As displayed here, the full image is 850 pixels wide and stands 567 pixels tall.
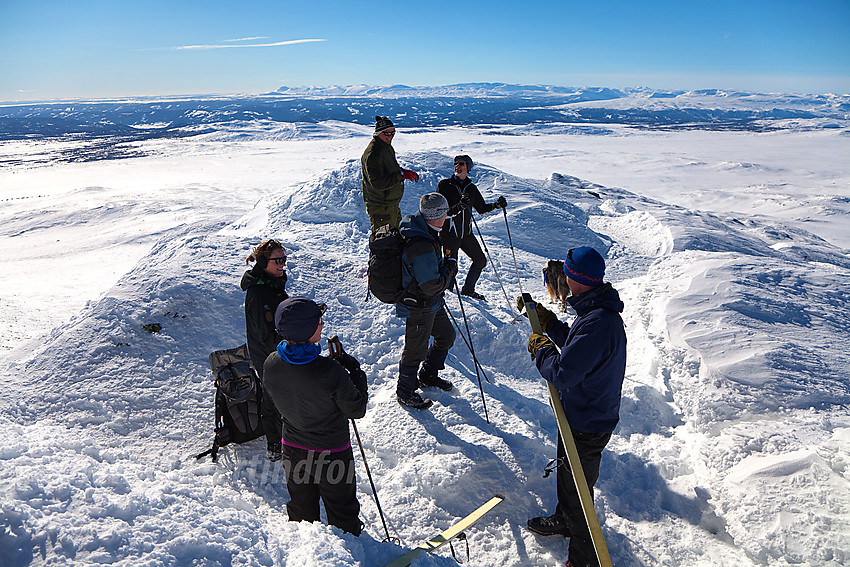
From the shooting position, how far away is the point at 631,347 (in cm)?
635

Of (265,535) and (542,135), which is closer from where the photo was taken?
(265,535)

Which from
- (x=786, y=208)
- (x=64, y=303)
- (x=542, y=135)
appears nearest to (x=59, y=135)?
(x=542, y=135)

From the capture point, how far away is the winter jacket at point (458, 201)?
6.27 m

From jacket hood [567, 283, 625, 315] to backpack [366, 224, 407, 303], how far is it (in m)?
1.63

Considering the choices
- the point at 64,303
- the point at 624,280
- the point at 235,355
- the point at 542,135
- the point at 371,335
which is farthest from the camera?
the point at 542,135

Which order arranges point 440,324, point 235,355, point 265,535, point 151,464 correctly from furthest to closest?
1. point 440,324
2. point 235,355
3. point 151,464
4. point 265,535

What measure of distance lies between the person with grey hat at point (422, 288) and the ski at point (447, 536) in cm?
119

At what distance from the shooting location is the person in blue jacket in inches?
106

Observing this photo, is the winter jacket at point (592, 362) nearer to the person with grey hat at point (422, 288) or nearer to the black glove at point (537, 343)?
the black glove at point (537, 343)

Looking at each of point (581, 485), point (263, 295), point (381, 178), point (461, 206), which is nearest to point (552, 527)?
point (581, 485)

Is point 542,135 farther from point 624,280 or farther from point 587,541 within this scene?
point 587,541

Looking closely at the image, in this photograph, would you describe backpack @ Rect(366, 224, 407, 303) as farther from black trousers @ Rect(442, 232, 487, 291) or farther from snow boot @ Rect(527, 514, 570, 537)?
black trousers @ Rect(442, 232, 487, 291)

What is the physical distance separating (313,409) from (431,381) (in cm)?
226

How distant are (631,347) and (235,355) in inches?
203
